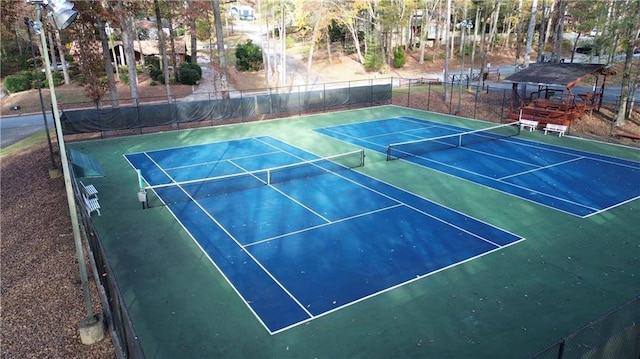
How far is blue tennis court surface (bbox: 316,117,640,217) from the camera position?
1594cm

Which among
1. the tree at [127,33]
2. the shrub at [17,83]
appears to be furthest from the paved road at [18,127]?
the shrub at [17,83]

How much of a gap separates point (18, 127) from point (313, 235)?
30.0m

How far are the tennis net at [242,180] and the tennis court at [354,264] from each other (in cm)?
11

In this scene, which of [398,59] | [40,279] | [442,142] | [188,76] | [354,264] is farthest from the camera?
[398,59]

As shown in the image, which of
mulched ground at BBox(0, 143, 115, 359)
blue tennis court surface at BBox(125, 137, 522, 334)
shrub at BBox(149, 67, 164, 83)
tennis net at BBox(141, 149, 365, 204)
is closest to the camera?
mulched ground at BBox(0, 143, 115, 359)

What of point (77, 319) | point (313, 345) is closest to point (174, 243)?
point (77, 319)

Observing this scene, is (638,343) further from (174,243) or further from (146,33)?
(146,33)

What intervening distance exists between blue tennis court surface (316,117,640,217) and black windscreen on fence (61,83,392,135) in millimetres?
7042

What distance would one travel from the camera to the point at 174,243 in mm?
12828

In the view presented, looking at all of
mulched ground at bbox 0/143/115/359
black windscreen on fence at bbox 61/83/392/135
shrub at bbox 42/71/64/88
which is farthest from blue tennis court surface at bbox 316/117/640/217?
shrub at bbox 42/71/64/88

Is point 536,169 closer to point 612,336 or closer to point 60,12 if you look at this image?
point 612,336

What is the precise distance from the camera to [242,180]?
1856 centimetres

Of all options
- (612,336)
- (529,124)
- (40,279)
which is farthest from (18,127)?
(612,336)

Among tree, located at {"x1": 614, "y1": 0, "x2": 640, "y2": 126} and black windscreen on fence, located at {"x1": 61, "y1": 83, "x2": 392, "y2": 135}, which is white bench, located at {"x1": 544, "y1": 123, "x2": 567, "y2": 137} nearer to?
tree, located at {"x1": 614, "y1": 0, "x2": 640, "y2": 126}
